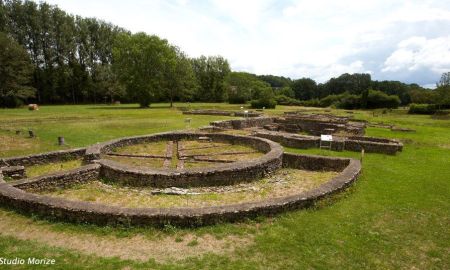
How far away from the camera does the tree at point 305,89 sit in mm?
97875

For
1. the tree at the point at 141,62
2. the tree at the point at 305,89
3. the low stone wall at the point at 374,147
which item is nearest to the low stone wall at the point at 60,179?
the low stone wall at the point at 374,147

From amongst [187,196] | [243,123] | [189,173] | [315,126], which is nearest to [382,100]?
[315,126]

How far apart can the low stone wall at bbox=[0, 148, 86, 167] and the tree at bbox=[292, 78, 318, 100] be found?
89.6m

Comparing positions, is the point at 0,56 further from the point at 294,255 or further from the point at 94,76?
the point at 294,255

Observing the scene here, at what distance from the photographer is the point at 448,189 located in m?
10.8

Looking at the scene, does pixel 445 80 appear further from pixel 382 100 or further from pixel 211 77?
pixel 211 77

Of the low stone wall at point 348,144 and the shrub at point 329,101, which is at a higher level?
the shrub at point 329,101

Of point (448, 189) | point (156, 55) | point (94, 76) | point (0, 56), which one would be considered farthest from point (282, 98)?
point (448, 189)

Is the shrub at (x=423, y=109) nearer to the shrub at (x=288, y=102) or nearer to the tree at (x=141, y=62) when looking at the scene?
the shrub at (x=288, y=102)

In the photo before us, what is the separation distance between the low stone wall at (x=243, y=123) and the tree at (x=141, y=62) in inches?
888

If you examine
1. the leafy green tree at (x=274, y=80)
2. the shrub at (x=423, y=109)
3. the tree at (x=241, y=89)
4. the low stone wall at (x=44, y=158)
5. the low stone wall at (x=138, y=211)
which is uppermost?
the leafy green tree at (x=274, y=80)

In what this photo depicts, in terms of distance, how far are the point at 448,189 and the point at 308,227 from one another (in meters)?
6.52

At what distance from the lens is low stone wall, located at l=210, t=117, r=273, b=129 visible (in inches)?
1040

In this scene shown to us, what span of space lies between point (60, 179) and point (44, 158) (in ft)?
13.1
